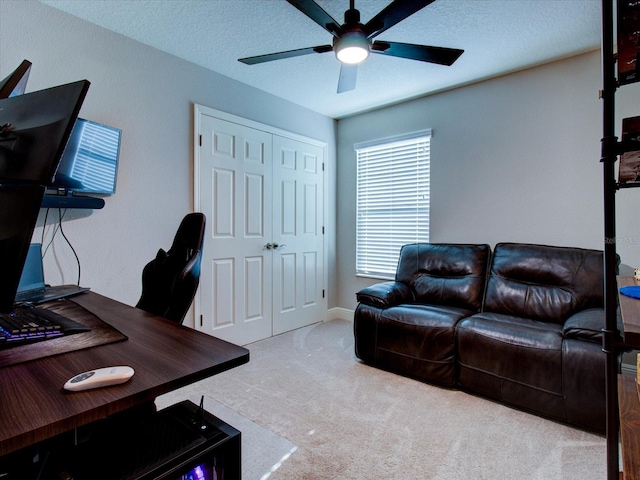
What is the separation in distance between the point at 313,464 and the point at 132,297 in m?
1.80

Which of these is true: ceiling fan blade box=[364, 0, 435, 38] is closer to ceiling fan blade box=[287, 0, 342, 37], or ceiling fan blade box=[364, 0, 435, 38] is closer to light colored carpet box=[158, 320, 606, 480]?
ceiling fan blade box=[287, 0, 342, 37]

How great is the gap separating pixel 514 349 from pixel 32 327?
2.38 meters

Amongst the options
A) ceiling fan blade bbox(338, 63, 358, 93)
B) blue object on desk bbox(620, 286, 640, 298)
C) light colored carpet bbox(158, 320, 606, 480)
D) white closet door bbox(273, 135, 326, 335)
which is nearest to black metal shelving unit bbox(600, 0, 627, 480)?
blue object on desk bbox(620, 286, 640, 298)

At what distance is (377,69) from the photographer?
9.63ft

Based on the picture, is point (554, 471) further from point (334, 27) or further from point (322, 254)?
point (322, 254)

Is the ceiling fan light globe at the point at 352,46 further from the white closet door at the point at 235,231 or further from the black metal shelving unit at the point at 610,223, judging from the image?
the white closet door at the point at 235,231

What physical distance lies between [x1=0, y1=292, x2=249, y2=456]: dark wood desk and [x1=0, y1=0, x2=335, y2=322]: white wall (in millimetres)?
1664

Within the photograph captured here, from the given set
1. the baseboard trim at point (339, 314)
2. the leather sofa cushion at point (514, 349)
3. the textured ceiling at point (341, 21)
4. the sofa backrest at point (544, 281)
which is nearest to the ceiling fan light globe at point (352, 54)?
the textured ceiling at point (341, 21)

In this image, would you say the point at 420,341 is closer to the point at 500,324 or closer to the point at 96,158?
the point at 500,324

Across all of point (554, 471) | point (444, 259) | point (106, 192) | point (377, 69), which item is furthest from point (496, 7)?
point (106, 192)

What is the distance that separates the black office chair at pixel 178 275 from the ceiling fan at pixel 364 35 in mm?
1149

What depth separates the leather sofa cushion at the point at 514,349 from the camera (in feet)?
6.58

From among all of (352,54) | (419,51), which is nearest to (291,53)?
(352,54)

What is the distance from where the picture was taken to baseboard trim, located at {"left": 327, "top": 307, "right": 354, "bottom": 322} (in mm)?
4281
